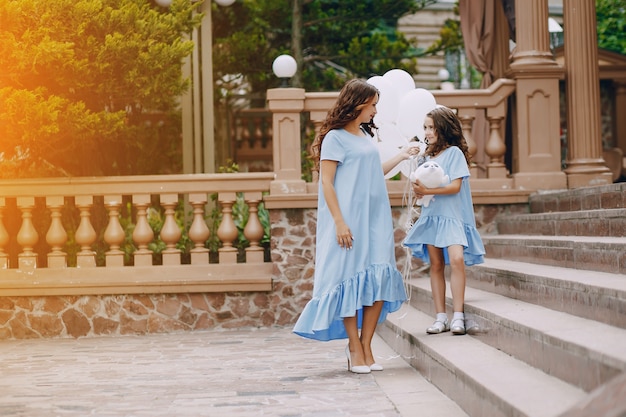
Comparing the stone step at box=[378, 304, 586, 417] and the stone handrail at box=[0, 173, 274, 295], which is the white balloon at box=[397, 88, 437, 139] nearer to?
the stone step at box=[378, 304, 586, 417]

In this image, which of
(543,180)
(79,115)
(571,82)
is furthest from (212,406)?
(571,82)

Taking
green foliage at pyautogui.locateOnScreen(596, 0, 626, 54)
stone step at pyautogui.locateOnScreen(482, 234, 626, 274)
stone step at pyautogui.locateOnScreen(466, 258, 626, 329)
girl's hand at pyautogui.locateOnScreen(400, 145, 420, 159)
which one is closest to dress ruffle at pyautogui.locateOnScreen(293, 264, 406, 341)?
girl's hand at pyautogui.locateOnScreen(400, 145, 420, 159)

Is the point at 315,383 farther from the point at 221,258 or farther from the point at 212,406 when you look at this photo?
the point at 221,258

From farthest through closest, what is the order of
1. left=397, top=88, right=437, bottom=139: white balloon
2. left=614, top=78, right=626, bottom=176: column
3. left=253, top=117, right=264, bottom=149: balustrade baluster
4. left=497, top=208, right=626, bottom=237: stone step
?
1. left=253, top=117, right=264, bottom=149: balustrade baluster
2. left=614, top=78, right=626, bottom=176: column
3. left=397, top=88, right=437, bottom=139: white balloon
4. left=497, top=208, right=626, bottom=237: stone step

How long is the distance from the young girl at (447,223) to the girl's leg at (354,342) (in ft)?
1.74

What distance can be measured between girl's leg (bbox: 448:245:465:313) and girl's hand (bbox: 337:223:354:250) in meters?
0.75

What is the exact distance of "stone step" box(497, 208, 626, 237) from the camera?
655cm

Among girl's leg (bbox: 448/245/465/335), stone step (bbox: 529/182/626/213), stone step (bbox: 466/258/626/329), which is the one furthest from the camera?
stone step (bbox: 529/182/626/213)

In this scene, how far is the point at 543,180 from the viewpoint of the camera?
943cm

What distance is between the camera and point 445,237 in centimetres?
605

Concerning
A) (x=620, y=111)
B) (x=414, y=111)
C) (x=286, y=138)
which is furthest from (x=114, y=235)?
(x=620, y=111)

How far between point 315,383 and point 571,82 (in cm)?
535

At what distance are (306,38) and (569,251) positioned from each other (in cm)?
1015

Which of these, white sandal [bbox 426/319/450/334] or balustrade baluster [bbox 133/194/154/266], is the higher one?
balustrade baluster [bbox 133/194/154/266]
